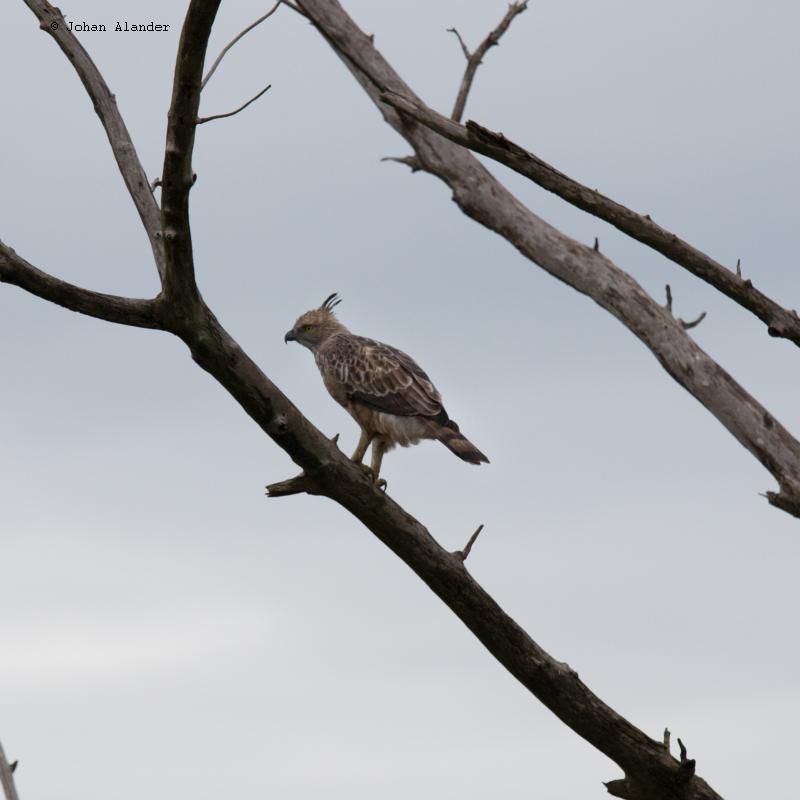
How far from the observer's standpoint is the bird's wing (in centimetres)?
1046

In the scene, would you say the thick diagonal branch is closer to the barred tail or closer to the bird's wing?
the barred tail

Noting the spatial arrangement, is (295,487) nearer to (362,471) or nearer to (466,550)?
(362,471)

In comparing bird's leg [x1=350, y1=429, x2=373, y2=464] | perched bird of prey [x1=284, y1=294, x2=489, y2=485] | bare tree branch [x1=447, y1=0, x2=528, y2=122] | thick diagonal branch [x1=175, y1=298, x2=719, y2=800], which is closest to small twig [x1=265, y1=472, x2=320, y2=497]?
thick diagonal branch [x1=175, y1=298, x2=719, y2=800]

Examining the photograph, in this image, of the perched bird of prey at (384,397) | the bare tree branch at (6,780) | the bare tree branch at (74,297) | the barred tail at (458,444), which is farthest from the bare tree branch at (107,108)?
the bare tree branch at (6,780)

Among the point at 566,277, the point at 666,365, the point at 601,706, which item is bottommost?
the point at 601,706

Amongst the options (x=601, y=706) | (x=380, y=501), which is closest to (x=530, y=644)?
(x=601, y=706)

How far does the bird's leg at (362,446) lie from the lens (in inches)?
414

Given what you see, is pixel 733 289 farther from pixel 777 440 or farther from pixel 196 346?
pixel 196 346

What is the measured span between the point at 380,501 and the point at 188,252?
167 cm

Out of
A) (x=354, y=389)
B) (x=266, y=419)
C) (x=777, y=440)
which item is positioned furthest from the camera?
(x=354, y=389)

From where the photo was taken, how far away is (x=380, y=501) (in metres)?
7.10

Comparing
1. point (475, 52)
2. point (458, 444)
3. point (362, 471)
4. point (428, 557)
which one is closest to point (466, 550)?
point (428, 557)

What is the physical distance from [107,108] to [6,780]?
15.6 ft

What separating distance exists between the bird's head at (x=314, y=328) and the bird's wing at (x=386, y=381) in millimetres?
1204
